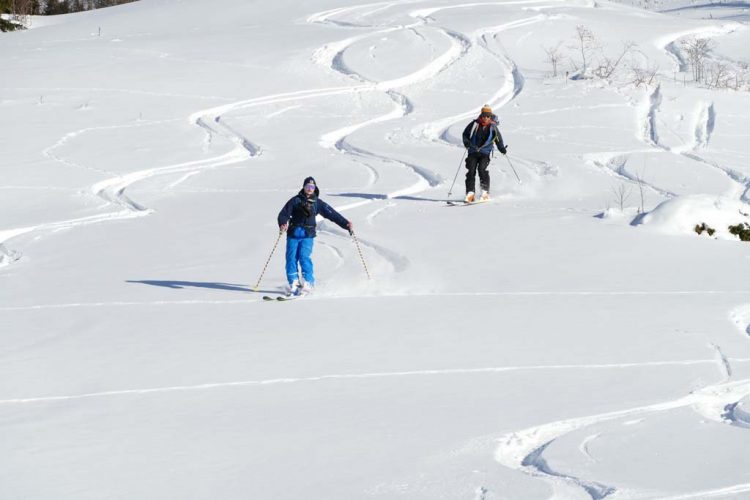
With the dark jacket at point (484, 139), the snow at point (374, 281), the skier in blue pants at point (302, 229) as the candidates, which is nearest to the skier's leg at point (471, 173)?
the dark jacket at point (484, 139)

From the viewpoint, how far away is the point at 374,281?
12531mm

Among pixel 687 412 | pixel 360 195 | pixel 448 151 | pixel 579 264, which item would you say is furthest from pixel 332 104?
pixel 687 412

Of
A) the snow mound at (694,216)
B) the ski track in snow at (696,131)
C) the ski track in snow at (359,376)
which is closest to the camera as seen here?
the ski track in snow at (359,376)

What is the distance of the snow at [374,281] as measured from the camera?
6449mm

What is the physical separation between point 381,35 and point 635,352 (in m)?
27.2

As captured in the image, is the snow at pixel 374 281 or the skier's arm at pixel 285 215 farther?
the skier's arm at pixel 285 215

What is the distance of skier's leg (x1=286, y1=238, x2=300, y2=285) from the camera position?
12.3m

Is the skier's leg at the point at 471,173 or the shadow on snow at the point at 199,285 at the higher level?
the skier's leg at the point at 471,173

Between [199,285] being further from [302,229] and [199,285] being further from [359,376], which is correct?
[359,376]

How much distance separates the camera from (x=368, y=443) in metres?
6.71

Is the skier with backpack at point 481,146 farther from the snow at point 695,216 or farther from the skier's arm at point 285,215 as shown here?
the skier's arm at point 285,215

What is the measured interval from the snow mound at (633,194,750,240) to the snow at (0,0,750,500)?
4cm

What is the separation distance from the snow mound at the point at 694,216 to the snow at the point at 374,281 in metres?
0.04

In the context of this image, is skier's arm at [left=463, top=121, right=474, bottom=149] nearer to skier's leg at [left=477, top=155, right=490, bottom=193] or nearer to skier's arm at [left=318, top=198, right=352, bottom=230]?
skier's leg at [left=477, top=155, right=490, bottom=193]
